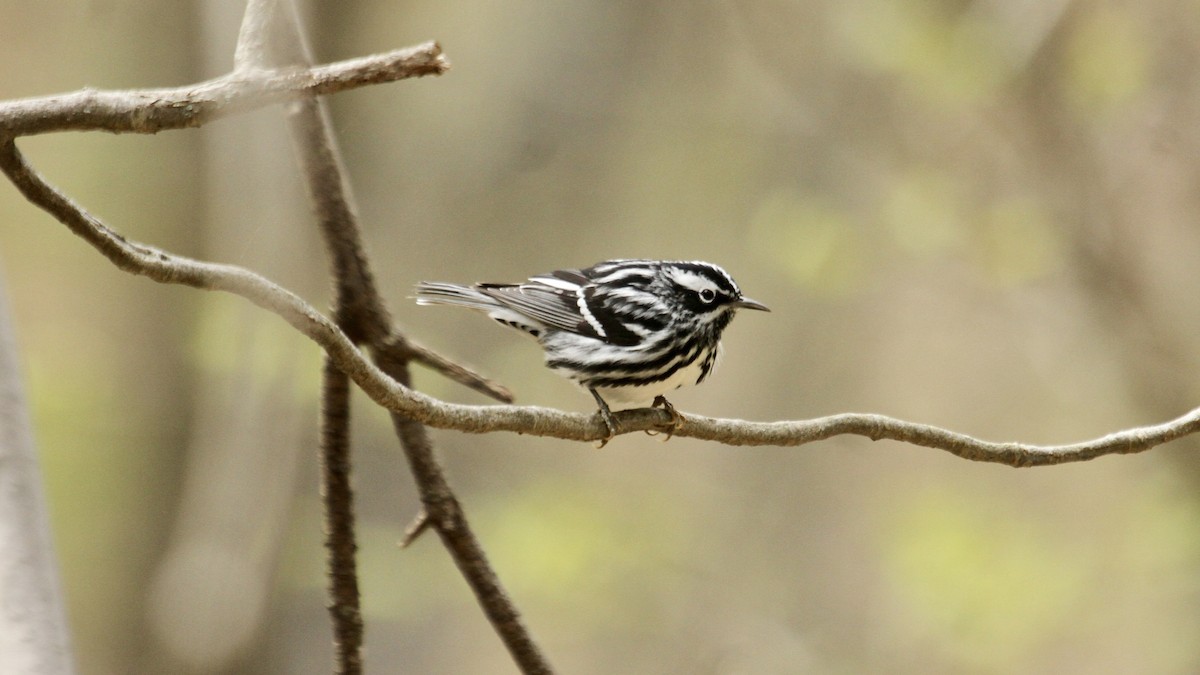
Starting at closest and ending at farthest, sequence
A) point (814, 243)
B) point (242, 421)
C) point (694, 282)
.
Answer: point (694, 282), point (242, 421), point (814, 243)

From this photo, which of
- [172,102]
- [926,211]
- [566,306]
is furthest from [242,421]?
[926,211]

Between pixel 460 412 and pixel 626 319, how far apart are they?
1484mm

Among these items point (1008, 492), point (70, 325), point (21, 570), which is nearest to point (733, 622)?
point (1008, 492)

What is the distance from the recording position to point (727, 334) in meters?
8.45

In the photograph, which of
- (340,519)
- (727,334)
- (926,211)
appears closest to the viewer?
(340,519)

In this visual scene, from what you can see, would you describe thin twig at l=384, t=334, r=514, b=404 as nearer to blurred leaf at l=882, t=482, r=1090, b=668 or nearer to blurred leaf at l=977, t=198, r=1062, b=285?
blurred leaf at l=977, t=198, r=1062, b=285

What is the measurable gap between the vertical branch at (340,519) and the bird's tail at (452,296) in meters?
0.70

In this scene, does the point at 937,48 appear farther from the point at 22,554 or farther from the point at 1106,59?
the point at 22,554

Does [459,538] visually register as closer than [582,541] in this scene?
Yes

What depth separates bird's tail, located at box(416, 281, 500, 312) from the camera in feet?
11.5

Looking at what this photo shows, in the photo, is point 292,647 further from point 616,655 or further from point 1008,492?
point 1008,492

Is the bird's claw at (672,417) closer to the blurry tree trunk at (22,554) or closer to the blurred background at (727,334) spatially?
the blurry tree trunk at (22,554)

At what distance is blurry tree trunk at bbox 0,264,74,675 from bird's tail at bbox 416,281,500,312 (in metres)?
1.91

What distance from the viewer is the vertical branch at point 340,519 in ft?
8.91
